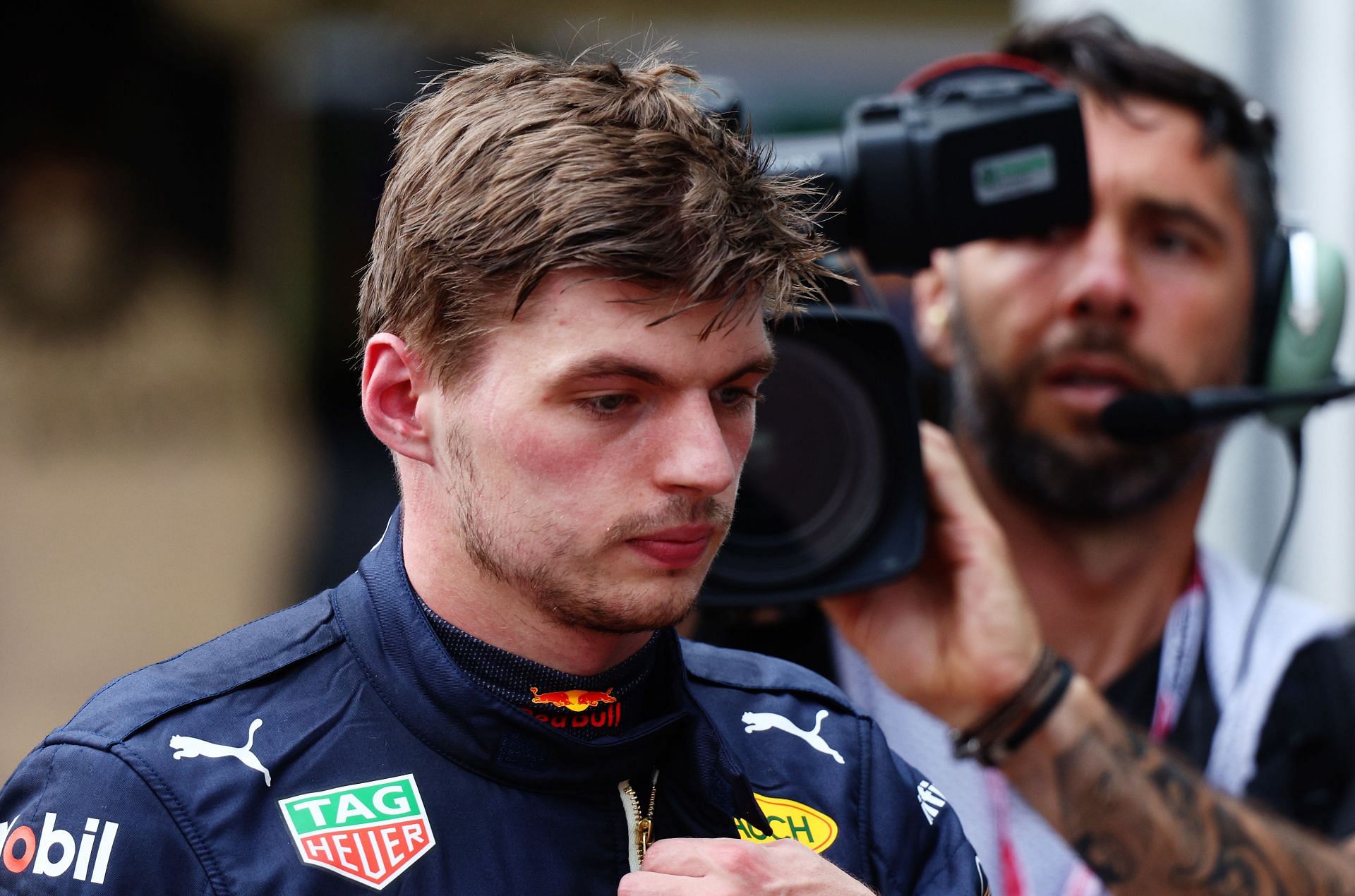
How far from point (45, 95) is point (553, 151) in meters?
2.96

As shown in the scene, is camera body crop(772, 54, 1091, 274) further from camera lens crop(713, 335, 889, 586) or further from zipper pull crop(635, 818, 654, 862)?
zipper pull crop(635, 818, 654, 862)

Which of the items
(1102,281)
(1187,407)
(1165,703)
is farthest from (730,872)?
(1165,703)

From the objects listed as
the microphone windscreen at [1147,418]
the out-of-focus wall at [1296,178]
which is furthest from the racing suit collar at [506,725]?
the out-of-focus wall at [1296,178]

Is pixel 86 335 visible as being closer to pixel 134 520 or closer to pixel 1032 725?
pixel 134 520

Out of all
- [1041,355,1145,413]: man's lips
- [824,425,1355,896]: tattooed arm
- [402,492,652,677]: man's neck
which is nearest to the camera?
[402,492,652,677]: man's neck

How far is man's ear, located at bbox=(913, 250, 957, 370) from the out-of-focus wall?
0.98m

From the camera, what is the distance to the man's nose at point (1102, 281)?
185 centimetres

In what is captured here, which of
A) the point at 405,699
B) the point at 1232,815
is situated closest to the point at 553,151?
the point at 405,699

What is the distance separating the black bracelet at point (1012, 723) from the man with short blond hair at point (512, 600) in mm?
535

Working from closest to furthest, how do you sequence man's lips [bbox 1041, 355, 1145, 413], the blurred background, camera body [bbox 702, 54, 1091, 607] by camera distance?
camera body [bbox 702, 54, 1091, 607], man's lips [bbox 1041, 355, 1145, 413], the blurred background

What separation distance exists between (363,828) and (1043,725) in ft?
2.78

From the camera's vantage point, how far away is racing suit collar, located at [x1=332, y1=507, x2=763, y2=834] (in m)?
0.95

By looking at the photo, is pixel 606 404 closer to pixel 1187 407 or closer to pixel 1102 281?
pixel 1187 407

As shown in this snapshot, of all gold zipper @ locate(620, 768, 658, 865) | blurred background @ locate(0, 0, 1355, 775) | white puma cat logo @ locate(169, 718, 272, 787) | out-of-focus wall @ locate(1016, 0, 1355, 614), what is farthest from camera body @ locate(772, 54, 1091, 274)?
blurred background @ locate(0, 0, 1355, 775)
